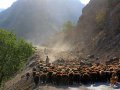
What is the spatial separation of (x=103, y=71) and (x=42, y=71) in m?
6.51

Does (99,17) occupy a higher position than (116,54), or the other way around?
(99,17)

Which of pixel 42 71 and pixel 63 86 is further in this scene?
pixel 42 71

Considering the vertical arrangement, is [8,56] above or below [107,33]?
below

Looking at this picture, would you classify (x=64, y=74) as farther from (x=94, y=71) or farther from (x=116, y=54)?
(x=116, y=54)

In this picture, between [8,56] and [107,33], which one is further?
[107,33]

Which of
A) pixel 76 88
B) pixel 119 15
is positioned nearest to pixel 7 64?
pixel 119 15

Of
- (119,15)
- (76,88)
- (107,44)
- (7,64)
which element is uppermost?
(119,15)

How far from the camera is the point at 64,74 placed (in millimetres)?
31688

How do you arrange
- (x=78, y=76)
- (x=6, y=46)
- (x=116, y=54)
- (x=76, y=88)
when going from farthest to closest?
(x=6, y=46)
(x=116, y=54)
(x=78, y=76)
(x=76, y=88)

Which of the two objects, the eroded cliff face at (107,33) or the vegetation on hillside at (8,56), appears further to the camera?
the vegetation on hillside at (8,56)

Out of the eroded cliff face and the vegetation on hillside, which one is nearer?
the eroded cliff face

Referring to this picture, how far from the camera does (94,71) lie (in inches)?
1283

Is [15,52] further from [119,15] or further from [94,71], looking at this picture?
[94,71]

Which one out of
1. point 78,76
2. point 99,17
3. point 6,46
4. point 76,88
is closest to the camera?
point 76,88
